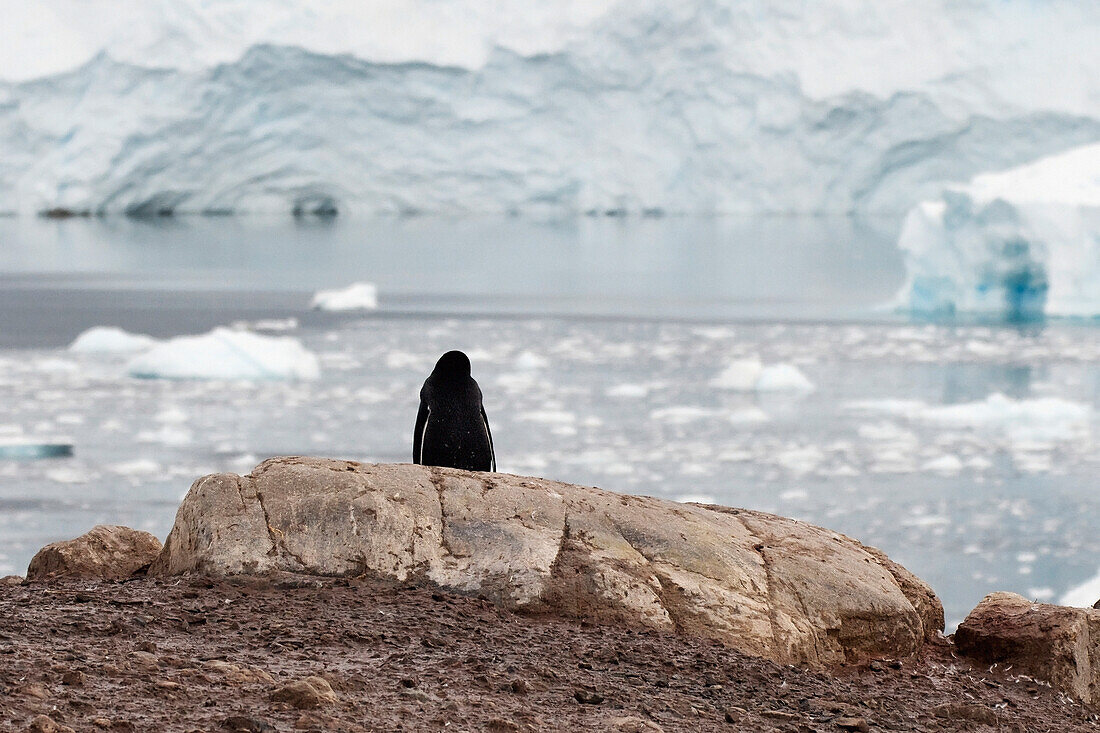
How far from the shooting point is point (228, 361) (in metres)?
13.3

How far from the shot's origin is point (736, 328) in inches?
729

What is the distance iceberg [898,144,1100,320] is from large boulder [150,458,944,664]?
1616 cm

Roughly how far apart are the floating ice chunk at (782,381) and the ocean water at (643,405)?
3cm

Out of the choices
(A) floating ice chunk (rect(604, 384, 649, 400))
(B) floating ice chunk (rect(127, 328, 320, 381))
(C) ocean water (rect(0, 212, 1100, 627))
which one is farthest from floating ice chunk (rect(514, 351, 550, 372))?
(B) floating ice chunk (rect(127, 328, 320, 381))

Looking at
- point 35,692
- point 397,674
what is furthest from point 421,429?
point 35,692

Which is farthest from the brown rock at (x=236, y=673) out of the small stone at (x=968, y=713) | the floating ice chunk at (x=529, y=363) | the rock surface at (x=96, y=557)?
the floating ice chunk at (x=529, y=363)

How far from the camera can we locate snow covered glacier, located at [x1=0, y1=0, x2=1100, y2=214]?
32281 mm

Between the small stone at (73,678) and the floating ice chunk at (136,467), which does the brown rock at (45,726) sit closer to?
the small stone at (73,678)

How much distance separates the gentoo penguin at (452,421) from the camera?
440 centimetres

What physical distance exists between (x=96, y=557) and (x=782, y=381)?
9913mm

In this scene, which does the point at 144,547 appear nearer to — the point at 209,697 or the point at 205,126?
the point at 209,697

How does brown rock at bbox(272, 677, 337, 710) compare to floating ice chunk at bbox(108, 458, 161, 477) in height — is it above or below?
above

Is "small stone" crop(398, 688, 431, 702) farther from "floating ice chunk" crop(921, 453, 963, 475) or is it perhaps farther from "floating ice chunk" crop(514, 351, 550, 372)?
"floating ice chunk" crop(514, 351, 550, 372)

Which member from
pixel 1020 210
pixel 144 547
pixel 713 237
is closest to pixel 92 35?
pixel 713 237
